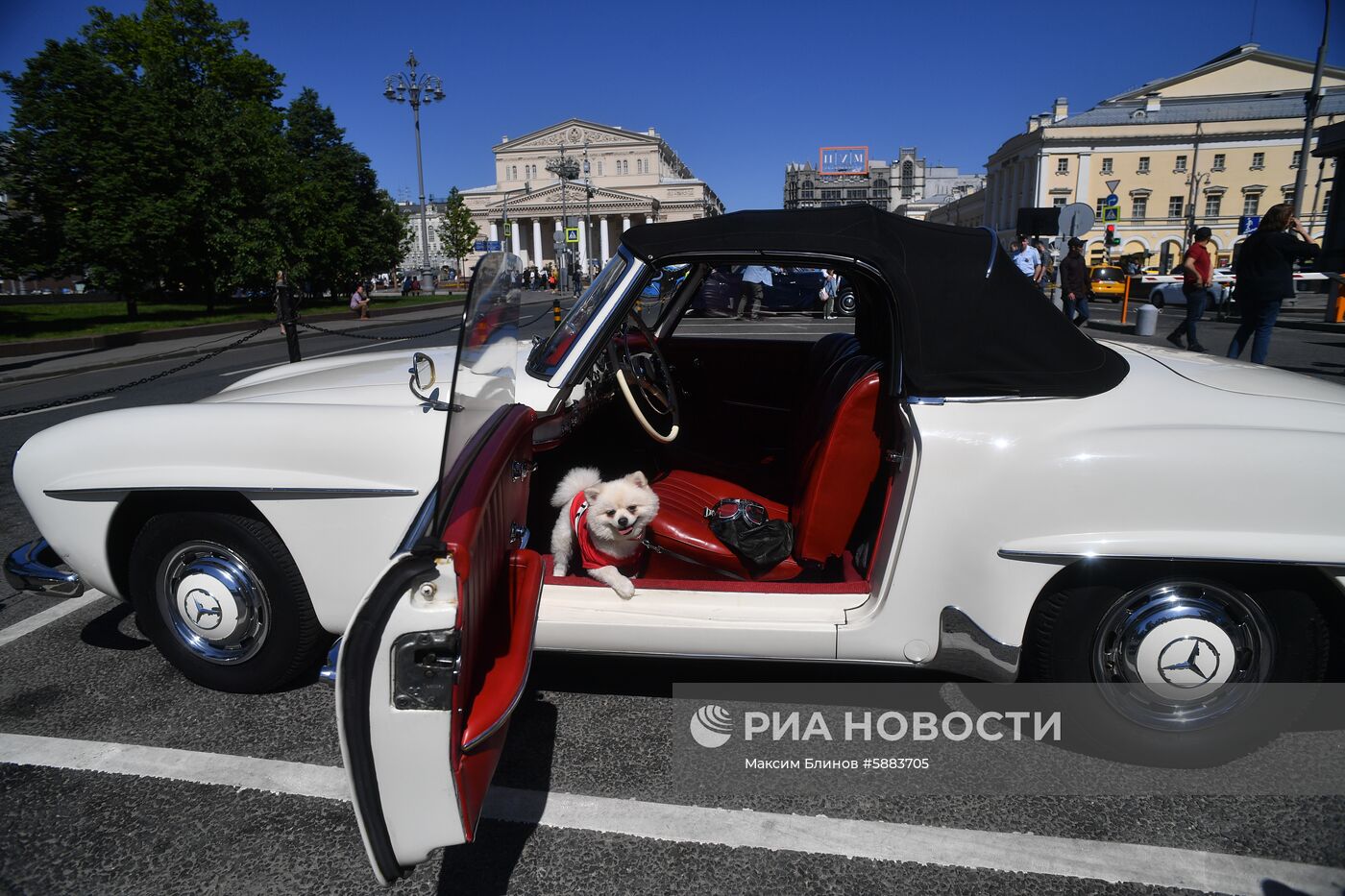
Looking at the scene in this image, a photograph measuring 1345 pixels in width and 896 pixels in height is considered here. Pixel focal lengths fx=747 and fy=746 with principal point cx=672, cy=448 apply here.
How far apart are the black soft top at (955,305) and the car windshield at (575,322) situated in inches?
10.6

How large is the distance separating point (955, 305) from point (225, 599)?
8.63ft

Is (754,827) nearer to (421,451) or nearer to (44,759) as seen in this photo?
(421,451)

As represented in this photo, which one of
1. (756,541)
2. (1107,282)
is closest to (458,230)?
(1107,282)

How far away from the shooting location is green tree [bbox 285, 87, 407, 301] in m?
29.2

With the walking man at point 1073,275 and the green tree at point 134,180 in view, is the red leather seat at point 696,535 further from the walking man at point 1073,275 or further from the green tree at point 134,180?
the green tree at point 134,180

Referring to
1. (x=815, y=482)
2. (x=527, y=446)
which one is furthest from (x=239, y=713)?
(x=815, y=482)

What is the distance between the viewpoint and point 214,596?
8.46ft

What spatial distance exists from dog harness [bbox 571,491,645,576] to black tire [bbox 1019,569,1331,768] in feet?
4.42

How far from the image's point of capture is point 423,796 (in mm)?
1503

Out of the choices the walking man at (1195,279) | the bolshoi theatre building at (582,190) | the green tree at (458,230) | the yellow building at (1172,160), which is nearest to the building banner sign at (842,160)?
the bolshoi theatre building at (582,190)

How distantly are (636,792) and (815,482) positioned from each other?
1172mm

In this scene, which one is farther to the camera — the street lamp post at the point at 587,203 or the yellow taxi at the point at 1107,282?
the street lamp post at the point at 587,203

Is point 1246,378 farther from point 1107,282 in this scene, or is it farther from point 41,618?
point 1107,282

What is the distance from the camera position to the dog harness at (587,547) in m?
Result: 2.58
